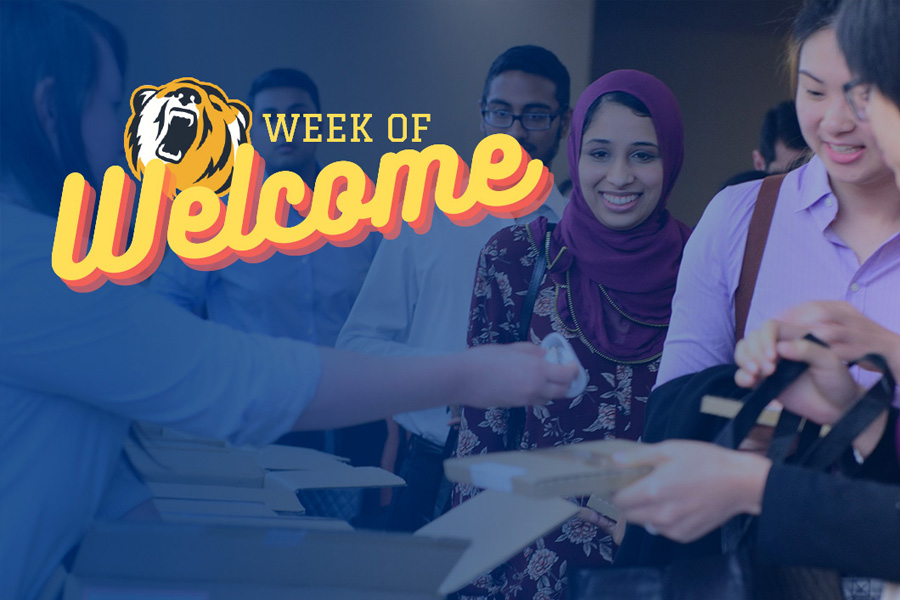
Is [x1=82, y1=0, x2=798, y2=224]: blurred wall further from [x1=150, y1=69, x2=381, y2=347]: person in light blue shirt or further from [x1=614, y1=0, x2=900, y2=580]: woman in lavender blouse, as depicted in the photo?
[x1=614, y1=0, x2=900, y2=580]: woman in lavender blouse

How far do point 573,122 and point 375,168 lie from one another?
28.6 inches

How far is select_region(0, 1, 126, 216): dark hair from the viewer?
0.94 meters

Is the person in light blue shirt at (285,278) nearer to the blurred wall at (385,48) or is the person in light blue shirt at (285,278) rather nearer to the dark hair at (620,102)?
the blurred wall at (385,48)

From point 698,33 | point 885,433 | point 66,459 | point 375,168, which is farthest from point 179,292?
point 698,33

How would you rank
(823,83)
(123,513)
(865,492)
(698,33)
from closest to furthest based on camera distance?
(865,492) → (123,513) → (823,83) → (698,33)

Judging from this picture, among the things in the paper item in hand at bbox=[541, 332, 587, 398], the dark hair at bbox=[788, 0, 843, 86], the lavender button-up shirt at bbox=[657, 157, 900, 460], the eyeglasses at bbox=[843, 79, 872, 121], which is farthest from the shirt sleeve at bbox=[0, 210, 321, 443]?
the dark hair at bbox=[788, 0, 843, 86]

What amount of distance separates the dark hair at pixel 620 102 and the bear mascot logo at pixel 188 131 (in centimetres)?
102

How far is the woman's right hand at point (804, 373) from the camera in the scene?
3.08 ft

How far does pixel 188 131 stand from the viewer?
2273 mm

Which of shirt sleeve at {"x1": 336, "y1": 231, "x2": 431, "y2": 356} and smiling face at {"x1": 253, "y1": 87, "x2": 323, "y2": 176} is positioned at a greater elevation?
smiling face at {"x1": 253, "y1": 87, "x2": 323, "y2": 176}

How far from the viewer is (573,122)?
172 cm

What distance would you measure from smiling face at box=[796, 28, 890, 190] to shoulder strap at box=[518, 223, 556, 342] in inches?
21.6

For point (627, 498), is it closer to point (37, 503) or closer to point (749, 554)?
point (749, 554)

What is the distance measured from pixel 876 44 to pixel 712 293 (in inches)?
16.3
